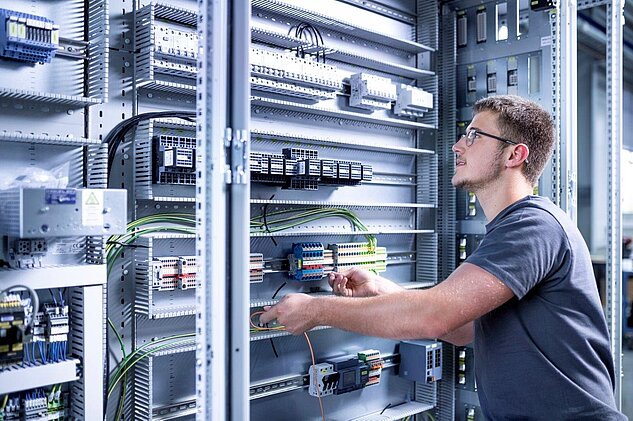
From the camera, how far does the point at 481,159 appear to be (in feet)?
6.72

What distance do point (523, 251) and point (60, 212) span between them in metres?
1.33

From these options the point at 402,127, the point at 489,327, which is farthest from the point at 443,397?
the point at 489,327

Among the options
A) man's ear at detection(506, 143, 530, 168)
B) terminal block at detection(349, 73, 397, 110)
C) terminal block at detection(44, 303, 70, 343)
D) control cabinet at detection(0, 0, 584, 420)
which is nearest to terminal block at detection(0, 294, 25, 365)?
control cabinet at detection(0, 0, 584, 420)

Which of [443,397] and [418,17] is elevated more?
[418,17]

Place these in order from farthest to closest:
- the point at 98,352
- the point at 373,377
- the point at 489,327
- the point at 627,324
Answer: the point at 627,324 → the point at 373,377 → the point at 98,352 → the point at 489,327

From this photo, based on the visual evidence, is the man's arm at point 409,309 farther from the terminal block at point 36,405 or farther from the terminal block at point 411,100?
the terminal block at point 411,100

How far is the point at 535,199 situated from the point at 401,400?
2.06 m

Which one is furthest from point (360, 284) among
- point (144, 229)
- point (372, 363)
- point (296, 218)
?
point (372, 363)

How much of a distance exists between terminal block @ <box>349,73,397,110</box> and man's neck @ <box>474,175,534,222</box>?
1189 mm

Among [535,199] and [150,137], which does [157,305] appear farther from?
[535,199]

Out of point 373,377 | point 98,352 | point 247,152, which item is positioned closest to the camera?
point 247,152

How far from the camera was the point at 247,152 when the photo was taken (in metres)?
1.30

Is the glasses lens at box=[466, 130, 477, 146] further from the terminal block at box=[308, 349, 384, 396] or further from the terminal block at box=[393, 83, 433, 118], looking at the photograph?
the terminal block at box=[308, 349, 384, 396]

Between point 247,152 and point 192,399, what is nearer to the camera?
point 247,152
